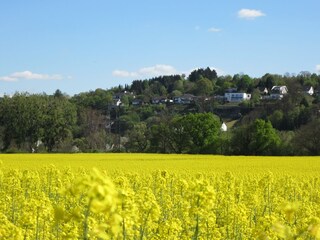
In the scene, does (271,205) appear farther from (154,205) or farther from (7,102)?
(7,102)

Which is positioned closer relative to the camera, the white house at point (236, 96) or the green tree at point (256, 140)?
the green tree at point (256, 140)

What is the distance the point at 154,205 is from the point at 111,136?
8612cm

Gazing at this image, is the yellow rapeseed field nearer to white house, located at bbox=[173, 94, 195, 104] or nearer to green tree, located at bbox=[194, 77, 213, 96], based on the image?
white house, located at bbox=[173, 94, 195, 104]

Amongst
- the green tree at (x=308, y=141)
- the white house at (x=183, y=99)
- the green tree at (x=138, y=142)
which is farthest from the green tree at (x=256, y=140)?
the white house at (x=183, y=99)

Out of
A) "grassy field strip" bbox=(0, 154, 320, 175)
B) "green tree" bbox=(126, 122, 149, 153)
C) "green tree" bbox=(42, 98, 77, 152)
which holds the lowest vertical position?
"grassy field strip" bbox=(0, 154, 320, 175)

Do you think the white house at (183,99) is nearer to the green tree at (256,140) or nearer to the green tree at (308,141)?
the green tree at (256,140)

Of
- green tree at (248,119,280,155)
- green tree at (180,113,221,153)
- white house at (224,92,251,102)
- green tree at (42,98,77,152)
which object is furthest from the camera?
white house at (224,92,251,102)

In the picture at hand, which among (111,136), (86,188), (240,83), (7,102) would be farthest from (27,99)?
(240,83)

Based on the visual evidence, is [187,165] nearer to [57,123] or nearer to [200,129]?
[200,129]

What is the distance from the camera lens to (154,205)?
6.24m

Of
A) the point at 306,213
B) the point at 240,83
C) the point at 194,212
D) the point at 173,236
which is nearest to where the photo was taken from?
the point at 194,212

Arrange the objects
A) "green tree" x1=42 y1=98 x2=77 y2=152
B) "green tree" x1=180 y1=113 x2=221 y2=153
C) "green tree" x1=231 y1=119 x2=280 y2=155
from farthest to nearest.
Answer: "green tree" x1=42 y1=98 x2=77 y2=152, "green tree" x1=180 y1=113 x2=221 y2=153, "green tree" x1=231 y1=119 x2=280 y2=155

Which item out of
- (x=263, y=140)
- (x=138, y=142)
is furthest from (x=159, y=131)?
(x=263, y=140)

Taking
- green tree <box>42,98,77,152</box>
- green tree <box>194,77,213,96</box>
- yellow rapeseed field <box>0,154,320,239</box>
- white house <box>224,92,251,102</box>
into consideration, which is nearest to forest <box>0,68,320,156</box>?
green tree <box>42,98,77,152</box>
